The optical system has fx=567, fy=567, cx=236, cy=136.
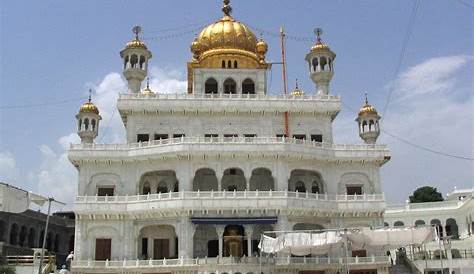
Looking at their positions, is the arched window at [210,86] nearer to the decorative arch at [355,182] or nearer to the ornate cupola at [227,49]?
the ornate cupola at [227,49]

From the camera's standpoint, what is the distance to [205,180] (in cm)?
4241

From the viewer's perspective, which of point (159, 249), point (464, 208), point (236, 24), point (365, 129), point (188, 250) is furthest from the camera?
point (464, 208)

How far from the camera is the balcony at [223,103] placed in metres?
42.5

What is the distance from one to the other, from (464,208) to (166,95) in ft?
105

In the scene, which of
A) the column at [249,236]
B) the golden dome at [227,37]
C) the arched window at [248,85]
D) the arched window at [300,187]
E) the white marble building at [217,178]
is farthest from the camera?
the golden dome at [227,37]

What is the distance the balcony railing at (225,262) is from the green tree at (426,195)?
3575 cm

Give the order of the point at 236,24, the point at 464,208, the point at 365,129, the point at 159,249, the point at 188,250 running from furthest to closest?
the point at 464,208 → the point at 236,24 → the point at 365,129 → the point at 159,249 → the point at 188,250

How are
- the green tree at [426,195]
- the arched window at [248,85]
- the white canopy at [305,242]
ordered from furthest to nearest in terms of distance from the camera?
the green tree at [426,195] < the arched window at [248,85] < the white canopy at [305,242]

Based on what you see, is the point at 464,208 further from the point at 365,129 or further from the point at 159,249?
the point at 159,249

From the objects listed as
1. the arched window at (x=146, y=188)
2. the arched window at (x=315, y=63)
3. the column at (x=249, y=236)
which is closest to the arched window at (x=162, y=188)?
the arched window at (x=146, y=188)

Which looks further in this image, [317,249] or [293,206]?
[293,206]

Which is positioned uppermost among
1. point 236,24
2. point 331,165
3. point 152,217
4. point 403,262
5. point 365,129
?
point 236,24

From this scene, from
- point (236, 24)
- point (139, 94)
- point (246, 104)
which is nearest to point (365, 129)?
point (246, 104)

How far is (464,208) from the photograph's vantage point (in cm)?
5559
